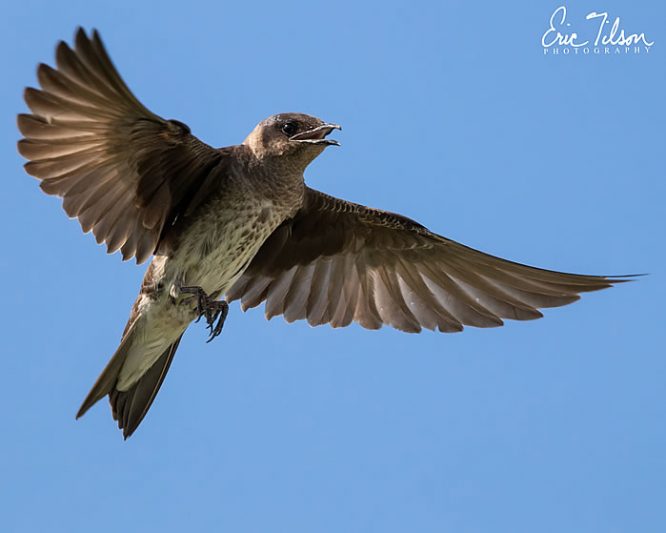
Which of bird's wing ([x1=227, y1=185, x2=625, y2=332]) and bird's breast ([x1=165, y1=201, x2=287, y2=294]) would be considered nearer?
bird's breast ([x1=165, y1=201, x2=287, y2=294])

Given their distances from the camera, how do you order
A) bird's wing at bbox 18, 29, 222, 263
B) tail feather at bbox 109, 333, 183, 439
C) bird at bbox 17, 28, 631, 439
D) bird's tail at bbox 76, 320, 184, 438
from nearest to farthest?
bird's wing at bbox 18, 29, 222, 263 → bird at bbox 17, 28, 631, 439 → bird's tail at bbox 76, 320, 184, 438 → tail feather at bbox 109, 333, 183, 439

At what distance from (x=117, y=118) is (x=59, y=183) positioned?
2.34 feet

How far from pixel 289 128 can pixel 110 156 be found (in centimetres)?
135

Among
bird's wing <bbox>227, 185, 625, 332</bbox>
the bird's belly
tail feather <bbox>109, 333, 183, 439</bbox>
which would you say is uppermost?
bird's wing <bbox>227, 185, 625, 332</bbox>

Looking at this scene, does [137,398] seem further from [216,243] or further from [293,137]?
[293,137]

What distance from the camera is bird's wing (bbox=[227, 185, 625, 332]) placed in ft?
34.4

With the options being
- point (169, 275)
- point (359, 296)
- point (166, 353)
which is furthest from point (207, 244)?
point (359, 296)

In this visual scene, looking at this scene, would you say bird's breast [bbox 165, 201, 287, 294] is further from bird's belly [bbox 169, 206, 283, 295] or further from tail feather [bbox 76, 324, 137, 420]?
tail feather [bbox 76, 324, 137, 420]

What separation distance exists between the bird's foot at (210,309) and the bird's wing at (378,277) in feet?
4.43

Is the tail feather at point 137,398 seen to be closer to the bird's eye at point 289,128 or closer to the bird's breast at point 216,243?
the bird's breast at point 216,243

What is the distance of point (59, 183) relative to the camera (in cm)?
909

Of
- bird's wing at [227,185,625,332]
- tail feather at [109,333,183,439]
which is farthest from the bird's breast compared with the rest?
bird's wing at [227,185,625,332]

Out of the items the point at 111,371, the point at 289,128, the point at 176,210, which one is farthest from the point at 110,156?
the point at 111,371

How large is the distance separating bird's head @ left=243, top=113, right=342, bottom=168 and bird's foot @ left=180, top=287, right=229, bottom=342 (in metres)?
1.12
